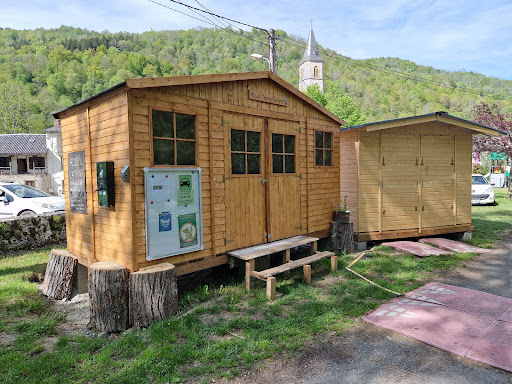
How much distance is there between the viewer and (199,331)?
169 inches

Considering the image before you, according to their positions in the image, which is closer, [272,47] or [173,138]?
[173,138]

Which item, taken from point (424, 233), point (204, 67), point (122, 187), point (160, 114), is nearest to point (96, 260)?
point (122, 187)

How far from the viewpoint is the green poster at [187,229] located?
5.32m

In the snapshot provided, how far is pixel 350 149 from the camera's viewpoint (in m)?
8.91

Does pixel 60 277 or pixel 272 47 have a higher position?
pixel 272 47

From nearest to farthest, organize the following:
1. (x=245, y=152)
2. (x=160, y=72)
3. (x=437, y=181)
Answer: (x=245, y=152)
(x=437, y=181)
(x=160, y=72)

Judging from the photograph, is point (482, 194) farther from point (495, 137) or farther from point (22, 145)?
point (22, 145)

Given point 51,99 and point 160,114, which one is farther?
point 51,99

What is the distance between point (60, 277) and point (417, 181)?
27.8 ft

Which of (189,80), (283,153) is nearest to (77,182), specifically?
(189,80)

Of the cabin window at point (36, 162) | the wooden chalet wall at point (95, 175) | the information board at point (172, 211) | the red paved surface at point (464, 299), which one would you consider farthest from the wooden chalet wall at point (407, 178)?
the cabin window at point (36, 162)

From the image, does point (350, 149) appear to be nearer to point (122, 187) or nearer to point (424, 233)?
point (424, 233)

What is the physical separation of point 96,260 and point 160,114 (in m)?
2.61

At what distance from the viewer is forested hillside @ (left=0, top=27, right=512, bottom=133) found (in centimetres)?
7687
